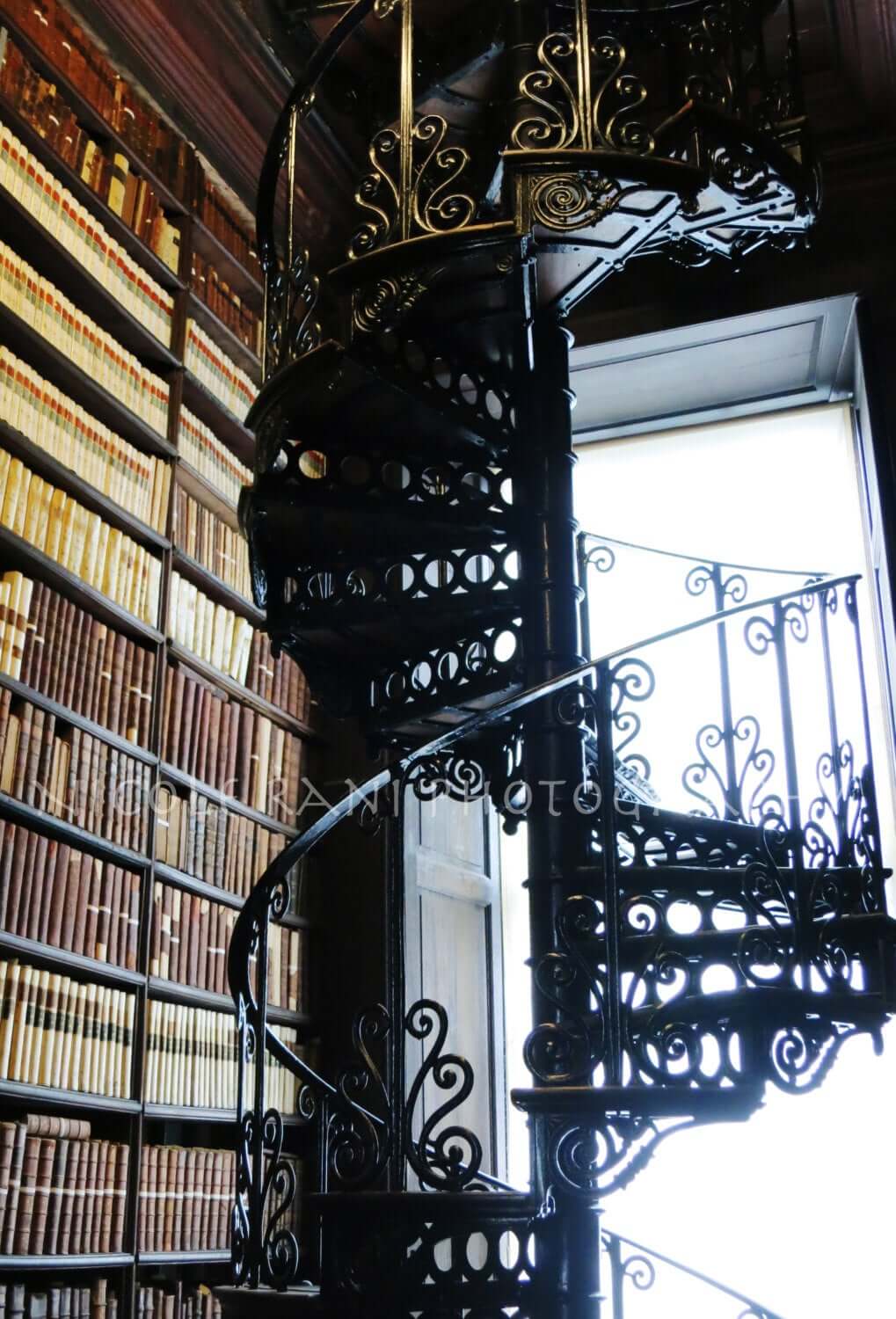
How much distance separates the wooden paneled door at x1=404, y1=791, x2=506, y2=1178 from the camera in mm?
4348

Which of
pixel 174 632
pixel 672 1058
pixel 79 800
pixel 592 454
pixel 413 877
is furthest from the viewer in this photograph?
pixel 592 454

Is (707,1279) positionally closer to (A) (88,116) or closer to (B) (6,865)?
(B) (6,865)

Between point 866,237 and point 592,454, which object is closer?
point 866,237

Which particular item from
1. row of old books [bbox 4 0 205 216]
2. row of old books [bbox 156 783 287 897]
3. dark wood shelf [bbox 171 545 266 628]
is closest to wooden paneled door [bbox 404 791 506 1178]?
row of old books [bbox 156 783 287 897]

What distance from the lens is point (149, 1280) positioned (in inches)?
136

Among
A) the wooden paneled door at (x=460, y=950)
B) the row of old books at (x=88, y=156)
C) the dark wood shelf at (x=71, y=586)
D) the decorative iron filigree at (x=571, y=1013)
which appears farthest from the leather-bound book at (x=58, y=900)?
the row of old books at (x=88, y=156)

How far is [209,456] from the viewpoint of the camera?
4.00 meters

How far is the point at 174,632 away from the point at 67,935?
0.90m

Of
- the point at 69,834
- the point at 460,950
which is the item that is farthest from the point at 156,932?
the point at 460,950

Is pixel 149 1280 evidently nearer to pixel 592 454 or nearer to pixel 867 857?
pixel 867 857

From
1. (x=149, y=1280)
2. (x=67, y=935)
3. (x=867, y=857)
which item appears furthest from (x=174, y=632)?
(x=867, y=857)

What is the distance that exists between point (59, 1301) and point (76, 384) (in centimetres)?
205

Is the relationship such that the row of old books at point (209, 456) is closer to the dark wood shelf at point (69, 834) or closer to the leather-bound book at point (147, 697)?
the leather-bound book at point (147, 697)

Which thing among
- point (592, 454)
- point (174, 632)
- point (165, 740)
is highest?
point (592, 454)
